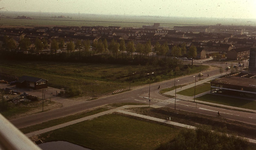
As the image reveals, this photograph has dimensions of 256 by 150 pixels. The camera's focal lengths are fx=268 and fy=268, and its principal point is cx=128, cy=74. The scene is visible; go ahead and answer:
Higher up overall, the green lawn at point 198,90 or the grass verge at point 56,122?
the grass verge at point 56,122

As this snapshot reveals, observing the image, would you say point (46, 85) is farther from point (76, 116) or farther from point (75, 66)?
point (75, 66)

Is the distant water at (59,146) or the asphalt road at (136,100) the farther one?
the asphalt road at (136,100)

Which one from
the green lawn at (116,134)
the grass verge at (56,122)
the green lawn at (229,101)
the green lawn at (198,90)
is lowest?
the green lawn at (229,101)

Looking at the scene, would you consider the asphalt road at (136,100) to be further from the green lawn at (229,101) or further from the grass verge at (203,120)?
the green lawn at (229,101)

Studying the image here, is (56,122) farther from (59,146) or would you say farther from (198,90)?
(198,90)

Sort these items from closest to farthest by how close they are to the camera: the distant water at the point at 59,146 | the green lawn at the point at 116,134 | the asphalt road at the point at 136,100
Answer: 1. the distant water at the point at 59,146
2. the green lawn at the point at 116,134
3. the asphalt road at the point at 136,100

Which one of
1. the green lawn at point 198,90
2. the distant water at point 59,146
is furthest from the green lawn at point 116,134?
the green lawn at point 198,90

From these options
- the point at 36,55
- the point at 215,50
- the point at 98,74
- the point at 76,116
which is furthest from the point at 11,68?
the point at 215,50

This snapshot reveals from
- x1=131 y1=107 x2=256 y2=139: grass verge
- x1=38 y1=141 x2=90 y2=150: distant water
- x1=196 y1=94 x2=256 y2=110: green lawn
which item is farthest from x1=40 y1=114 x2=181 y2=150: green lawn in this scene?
x1=196 y1=94 x2=256 y2=110: green lawn
